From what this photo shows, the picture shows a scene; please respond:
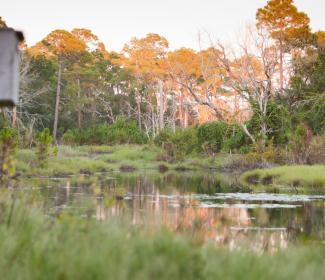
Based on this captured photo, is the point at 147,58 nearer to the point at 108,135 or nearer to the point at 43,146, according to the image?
the point at 108,135

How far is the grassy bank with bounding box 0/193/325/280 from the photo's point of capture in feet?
12.3

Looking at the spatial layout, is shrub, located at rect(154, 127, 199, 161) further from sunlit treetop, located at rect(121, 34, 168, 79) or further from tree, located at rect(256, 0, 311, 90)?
sunlit treetop, located at rect(121, 34, 168, 79)

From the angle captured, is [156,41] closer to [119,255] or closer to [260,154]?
[260,154]

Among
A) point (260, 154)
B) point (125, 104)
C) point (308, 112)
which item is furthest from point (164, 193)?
point (125, 104)

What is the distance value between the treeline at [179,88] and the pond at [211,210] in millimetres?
9337

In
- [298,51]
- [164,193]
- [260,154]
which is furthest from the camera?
[298,51]

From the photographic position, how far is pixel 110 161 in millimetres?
34844

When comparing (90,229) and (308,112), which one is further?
(308,112)

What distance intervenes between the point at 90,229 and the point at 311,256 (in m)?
2.14

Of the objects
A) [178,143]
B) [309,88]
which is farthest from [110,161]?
[309,88]

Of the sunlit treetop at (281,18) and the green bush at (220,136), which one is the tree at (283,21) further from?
the green bush at (220,136)

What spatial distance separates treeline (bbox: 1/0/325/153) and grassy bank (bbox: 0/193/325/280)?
2020cm

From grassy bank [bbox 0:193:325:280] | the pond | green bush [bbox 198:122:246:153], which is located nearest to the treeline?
green bush [bbox 198:122:246:153]

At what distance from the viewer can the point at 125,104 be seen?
57062mm
